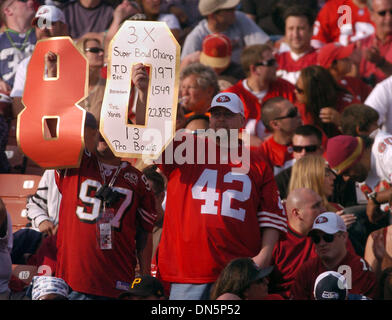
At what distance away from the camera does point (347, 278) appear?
616cm

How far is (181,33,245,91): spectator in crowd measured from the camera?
961 cm

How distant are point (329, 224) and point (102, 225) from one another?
5.26ft

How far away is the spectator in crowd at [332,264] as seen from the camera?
620 cm

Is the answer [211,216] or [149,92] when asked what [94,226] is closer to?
[211,216]

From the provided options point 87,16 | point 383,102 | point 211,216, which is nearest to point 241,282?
point 211,216

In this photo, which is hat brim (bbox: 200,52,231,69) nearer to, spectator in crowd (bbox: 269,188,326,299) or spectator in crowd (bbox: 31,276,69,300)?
spectator in crowd (bbox: 269,188,326,299)

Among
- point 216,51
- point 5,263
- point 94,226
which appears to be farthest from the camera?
point 216,51

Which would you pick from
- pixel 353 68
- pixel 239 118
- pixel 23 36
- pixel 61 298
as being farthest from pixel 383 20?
pixel 61 298

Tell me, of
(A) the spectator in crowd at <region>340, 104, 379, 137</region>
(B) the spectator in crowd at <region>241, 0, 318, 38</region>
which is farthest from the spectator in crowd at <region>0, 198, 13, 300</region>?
(B) the spectator in crowd at <region>241, 0, 318, 38</region>

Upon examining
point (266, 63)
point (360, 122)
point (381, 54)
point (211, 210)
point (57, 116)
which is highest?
point (381, 54)

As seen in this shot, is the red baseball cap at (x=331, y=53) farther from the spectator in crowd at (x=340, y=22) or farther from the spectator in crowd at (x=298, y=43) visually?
the spectator in crowd at (x=340, y=22)

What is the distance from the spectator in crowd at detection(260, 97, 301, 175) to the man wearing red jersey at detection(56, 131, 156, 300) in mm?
2283

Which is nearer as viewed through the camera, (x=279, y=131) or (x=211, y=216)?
(x=211, y=216)
